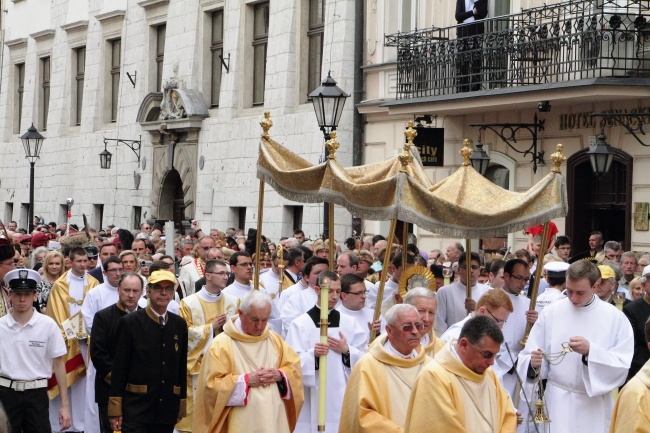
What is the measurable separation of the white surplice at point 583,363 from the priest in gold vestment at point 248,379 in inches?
70.6

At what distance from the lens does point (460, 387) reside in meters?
7.50

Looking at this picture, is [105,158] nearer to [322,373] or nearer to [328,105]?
[328,105]

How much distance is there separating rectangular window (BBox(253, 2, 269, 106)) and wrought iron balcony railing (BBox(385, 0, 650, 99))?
15.9 feet

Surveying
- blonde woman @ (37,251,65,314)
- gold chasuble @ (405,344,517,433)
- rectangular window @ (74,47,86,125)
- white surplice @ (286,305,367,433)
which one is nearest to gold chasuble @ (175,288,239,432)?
white surplice @ (286,305,367,433)

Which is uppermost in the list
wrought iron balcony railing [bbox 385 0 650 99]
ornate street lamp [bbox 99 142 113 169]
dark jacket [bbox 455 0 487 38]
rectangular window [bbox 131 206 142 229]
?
dark jacket [bbox 455 0 487 38]

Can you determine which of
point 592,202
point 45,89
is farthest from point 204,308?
point 45,89

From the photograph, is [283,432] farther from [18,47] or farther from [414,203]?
[18,47]

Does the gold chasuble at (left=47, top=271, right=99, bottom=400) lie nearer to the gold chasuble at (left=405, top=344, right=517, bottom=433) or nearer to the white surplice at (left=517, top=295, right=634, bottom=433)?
the white surplice at (left=517, top=295, right=634, bottom=433)

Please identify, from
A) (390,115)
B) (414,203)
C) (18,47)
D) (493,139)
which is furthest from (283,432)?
(18,47)

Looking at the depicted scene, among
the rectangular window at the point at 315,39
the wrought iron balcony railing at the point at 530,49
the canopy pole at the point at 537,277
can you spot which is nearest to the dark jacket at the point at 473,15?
the wrought iron balcony railing at the point at 530,49

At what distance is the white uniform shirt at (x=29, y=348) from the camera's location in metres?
10.4

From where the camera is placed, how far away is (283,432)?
970cm

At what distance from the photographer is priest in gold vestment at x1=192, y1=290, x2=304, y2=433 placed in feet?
31.1

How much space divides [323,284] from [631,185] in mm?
9014
